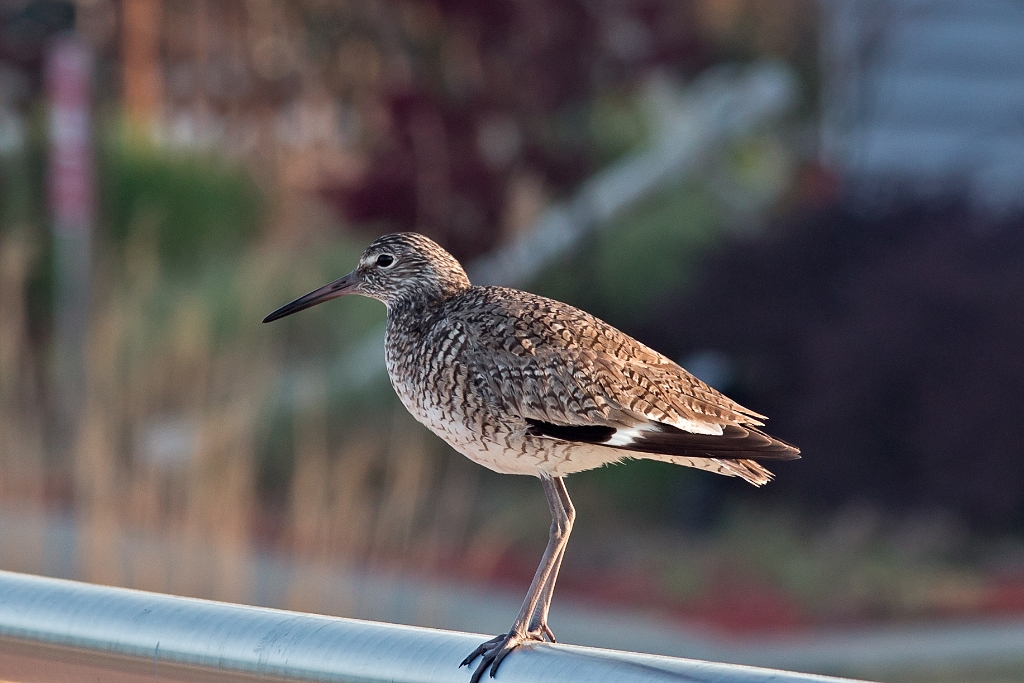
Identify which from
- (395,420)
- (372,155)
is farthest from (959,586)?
(372,155)

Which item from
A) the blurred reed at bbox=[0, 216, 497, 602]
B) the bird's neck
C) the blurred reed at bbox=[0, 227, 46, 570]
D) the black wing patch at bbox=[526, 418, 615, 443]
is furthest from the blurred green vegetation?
the black wing patch at bbox=[526, 418, 615, 443]

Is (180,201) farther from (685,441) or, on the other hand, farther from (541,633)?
(685,441)

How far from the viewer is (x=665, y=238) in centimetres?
1180

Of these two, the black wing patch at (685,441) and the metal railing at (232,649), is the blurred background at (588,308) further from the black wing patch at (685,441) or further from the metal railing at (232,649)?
the metal railing at (232,649)

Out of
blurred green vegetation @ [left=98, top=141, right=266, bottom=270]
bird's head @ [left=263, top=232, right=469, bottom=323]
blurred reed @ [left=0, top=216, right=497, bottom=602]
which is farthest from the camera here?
blurred green vegetation @ [left=98, top=141, right=266, bottom=270]

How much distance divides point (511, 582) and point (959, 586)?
8.62 feet

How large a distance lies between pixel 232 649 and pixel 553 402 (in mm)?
960

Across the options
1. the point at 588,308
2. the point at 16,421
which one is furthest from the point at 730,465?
the point at 588,308

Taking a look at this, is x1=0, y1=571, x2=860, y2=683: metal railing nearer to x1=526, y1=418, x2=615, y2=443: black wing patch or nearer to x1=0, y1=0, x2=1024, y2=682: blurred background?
x1=526, y1=418, x2=615, y2=443: black wing patch

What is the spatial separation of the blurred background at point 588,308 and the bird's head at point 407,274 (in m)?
2.78

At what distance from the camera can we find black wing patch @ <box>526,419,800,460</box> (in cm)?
268

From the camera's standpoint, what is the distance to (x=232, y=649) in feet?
6.94

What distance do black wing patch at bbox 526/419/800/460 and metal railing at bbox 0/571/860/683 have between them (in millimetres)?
651

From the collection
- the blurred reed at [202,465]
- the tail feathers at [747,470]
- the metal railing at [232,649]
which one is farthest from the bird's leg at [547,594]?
the blurred reed at [202,465]
